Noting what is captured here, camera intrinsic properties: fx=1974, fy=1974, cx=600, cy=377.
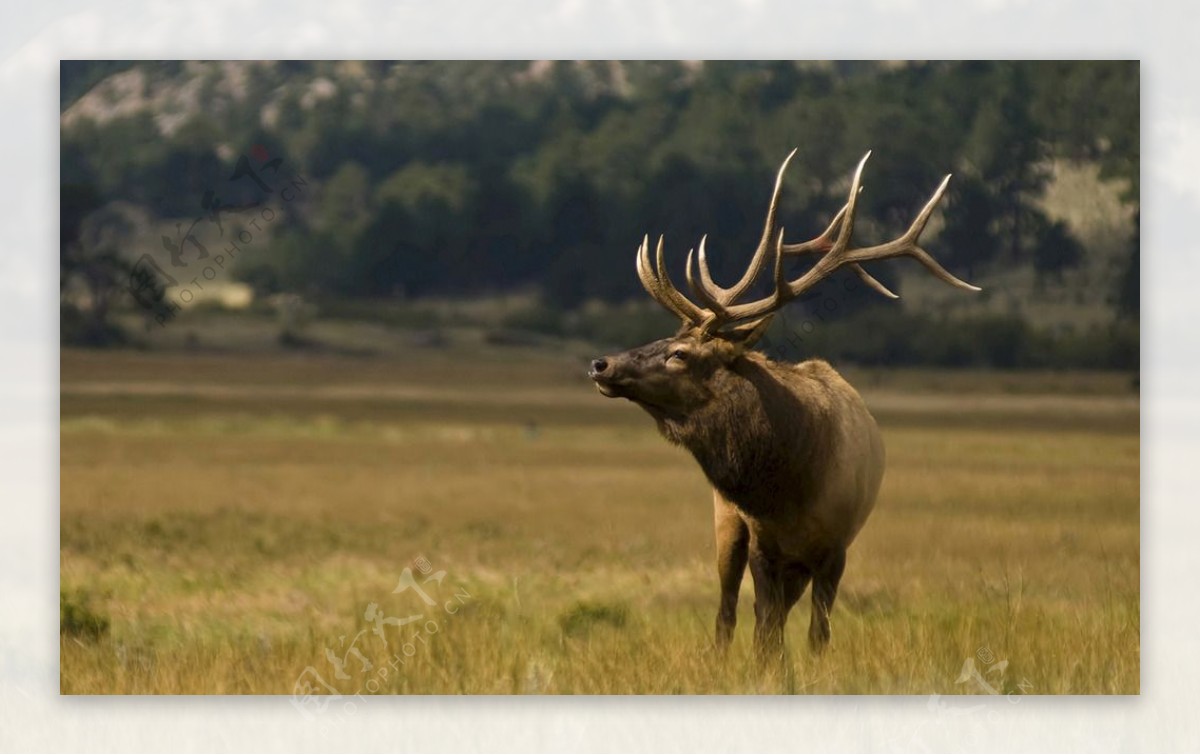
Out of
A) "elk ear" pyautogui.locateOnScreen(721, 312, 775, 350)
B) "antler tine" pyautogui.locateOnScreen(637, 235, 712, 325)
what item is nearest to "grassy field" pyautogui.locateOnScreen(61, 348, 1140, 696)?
"elk ear" pyautogui.locateOnScreen(721, 312, 775, 350)

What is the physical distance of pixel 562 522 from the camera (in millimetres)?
16703

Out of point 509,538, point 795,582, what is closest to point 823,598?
point 795,582

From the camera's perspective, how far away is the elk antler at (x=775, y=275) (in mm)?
9000

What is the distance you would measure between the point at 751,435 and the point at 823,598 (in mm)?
918

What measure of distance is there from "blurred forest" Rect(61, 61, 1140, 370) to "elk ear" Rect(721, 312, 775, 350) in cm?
274

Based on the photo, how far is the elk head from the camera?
8758mm

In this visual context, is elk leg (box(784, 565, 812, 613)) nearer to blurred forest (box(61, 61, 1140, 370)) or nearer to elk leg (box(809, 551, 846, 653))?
elk leg (box(809, 551, 846, 653))

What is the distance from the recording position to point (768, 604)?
365 inches

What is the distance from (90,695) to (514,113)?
639 centimetres

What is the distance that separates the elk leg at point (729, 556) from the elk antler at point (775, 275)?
0.97 metres

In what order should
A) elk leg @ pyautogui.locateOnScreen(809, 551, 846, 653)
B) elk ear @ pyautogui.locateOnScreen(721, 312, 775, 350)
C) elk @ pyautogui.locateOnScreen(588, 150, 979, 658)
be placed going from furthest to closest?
elk leg @ pyautogui.locateOnScreen(809, 551, 846, 653), elk ear @ pyautogui.locateOnScreen(721, 312, 775, 350), elk @ pyautogui.locateOnScreen(588, 150, 979, 658)

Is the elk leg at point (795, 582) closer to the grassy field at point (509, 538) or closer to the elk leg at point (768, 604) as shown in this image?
the elk leg at point (768, 604)

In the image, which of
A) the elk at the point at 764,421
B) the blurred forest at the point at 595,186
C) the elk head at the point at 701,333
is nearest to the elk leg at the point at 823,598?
the elk at the point at 764,421

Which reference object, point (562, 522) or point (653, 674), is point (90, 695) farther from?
point (562, 522)
